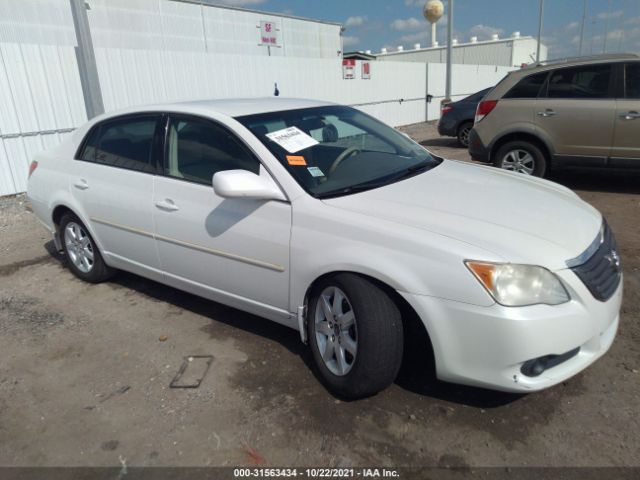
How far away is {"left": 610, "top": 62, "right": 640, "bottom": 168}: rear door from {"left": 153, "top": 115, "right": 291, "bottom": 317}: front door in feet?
17.0

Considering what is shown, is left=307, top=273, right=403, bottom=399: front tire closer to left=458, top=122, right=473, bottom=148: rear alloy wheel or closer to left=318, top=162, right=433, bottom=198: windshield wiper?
left=318, top=162, right=433, bottom=198: windshield wiper

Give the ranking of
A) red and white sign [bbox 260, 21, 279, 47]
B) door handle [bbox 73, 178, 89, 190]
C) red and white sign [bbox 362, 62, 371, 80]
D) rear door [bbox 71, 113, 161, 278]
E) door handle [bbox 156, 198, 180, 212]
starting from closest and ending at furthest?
1. door handle [bbox 156, 198, 180, 212]
2. rear door [bbox 71, 113, 161, 278]
3. door handle [bbox 73, 178, 89, 190]
4. red and white sign [bbox 362, 62, 371, 80]
5. red and white sign [bbox 260, 21, 279, 47]

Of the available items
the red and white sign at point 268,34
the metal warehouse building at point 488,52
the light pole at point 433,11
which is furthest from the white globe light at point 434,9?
the red and white sign at point 268,34

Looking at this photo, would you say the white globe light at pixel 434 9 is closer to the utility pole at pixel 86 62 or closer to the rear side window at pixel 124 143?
the utility pole at pixel 86 62

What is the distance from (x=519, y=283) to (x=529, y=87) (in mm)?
5371

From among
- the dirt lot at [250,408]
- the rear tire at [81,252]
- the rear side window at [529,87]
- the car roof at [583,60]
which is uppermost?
the car roof at [583,60]

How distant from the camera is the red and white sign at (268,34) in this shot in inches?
989

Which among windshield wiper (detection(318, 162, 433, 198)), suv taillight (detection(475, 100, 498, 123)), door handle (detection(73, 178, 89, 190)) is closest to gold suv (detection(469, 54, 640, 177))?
suv taillight (detection(475, 100, 498, 123))

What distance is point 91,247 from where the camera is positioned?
439 cm

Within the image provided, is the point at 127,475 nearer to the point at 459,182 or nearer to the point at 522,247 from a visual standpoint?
the point at 522,247

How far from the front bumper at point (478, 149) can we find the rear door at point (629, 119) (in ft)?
5.28

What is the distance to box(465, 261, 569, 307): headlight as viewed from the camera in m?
2.23

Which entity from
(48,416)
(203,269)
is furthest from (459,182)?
(48,416)

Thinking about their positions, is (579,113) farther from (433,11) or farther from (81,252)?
(433,11)
